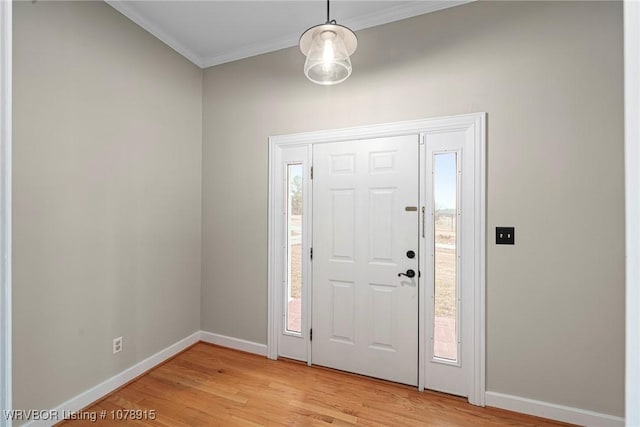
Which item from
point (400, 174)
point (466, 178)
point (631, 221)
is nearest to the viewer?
point (631, 221)

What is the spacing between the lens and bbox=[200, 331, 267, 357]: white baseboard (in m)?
2.75

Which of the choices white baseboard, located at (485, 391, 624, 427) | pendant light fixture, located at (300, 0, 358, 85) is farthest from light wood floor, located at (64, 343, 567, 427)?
pendant light fixture, located at (300, 0, 358, 85)

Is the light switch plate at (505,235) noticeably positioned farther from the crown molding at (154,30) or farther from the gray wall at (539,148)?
the crown molding at (154,30)

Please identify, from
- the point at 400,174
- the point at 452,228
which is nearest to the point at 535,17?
the point at 400,174

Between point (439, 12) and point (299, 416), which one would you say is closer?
point (299, 416)

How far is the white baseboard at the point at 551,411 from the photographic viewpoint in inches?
70.8

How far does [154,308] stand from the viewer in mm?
2543

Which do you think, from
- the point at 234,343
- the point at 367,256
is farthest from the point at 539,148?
the point at 234,343

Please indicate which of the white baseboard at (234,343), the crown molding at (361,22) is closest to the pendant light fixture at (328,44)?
the crown molding at (361,22)

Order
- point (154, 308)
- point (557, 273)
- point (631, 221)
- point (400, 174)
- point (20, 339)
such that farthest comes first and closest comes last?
point (154, 308) → point (400, 174) → point (557, 273) → point (20, 339) → point (631, 221)

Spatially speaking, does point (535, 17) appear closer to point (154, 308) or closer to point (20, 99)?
point (20, 99)

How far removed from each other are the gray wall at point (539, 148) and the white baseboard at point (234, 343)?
1.99 m

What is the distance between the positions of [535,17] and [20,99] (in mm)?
3387

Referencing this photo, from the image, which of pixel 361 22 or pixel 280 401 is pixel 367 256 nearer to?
pixel 280 401
